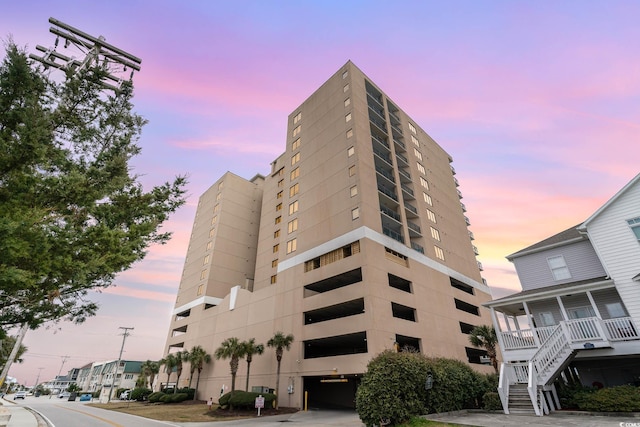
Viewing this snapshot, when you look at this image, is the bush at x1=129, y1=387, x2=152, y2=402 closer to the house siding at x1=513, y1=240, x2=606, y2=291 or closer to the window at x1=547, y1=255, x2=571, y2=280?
the house siding at x1=513, y1=240, x2=606, y2=291

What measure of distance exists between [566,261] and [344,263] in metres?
20.1

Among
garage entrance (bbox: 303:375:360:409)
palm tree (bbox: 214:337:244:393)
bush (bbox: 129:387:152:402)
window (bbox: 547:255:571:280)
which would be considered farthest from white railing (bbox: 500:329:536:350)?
bush (bbox: 129:387:152:402)

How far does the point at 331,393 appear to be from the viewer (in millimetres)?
42469

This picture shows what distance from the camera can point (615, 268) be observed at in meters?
19.9

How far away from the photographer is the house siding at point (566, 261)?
2269cm

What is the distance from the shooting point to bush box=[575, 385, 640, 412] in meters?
14.6

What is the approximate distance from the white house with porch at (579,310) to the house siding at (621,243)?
0.05 metres

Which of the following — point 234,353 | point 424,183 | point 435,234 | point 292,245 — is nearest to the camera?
point 234,353

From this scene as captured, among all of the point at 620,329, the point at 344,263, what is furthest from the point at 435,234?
the point at 620,329

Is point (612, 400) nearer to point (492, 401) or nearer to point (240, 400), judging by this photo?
point (492, 401)

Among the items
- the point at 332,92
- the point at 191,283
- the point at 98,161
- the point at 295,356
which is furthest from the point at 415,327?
the point at 191,283

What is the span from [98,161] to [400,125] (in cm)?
4924

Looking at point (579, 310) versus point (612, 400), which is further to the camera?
point (579, 310)

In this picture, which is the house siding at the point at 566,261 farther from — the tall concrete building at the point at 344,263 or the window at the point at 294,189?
the window at the point at 294,189
